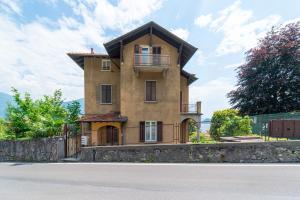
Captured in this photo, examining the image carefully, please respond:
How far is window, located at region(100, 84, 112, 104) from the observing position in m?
21.4

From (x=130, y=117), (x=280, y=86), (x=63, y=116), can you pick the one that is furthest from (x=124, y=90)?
(x=280, y=86)

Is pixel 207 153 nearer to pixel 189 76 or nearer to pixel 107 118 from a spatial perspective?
pixel 107 118

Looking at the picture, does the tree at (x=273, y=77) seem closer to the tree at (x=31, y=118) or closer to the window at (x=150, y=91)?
the window at (x=150, y=91)

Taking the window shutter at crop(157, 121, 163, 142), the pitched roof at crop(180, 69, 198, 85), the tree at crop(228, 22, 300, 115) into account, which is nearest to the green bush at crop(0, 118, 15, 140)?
the window shutter at crop(157, 121, 163, 142)

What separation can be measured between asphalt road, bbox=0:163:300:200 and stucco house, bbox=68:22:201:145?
9.87 meters

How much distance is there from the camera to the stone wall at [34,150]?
15.0m

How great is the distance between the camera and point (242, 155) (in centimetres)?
1155

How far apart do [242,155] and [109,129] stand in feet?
41.1

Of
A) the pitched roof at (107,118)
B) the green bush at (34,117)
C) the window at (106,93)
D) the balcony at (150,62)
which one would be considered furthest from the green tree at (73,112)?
the balcony at (150,62)

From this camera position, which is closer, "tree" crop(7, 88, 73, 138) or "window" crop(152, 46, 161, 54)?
"tree" crop(7, 88, 73, 138)

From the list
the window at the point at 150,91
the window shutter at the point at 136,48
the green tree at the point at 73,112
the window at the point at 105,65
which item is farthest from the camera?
the window at the point at 105,65

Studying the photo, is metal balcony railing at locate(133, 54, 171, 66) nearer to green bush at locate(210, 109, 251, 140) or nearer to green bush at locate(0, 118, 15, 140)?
green bush at locate(210, 109, 251, 140)

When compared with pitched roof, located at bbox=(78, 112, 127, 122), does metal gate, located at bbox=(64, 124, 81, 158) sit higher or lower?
lower

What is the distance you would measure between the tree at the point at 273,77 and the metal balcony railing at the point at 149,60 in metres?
15.8
